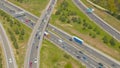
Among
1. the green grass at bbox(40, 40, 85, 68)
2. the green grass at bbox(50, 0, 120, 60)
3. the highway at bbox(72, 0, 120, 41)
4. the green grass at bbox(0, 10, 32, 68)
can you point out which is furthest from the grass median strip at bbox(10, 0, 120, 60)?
the green grass at bbox(0, 10, 32, 68)

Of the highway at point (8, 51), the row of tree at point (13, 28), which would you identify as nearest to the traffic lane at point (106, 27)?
the row of tree at point (13, 28)

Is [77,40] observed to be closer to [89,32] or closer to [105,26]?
[89,32]

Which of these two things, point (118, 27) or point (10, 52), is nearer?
point (10, 52)

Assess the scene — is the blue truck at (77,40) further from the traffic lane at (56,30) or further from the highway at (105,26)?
the highway at (105,26)

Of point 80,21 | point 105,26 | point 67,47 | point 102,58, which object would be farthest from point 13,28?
point 105,26

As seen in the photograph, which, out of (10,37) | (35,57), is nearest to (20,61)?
(35,57)

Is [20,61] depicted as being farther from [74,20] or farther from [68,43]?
[74,20]
